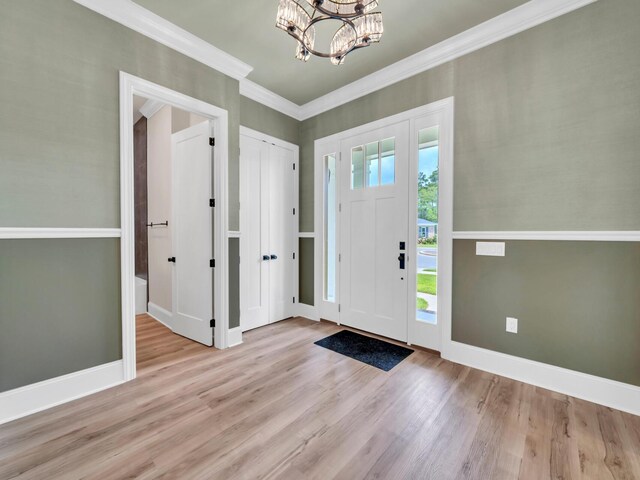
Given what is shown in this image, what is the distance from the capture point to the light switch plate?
96.3 inches

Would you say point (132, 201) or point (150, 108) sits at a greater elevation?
point (150, 108)

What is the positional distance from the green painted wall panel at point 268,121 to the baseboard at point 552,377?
3307 millimetres

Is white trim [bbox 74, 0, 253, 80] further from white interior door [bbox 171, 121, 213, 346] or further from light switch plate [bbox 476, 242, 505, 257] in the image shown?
light switch plate [bbox 476, 242, 505, 257]

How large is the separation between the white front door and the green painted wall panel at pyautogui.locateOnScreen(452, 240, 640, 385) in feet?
2.08

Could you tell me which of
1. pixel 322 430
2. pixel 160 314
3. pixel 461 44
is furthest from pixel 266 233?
pixel 461 44

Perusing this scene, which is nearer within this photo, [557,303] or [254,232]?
[557,303]

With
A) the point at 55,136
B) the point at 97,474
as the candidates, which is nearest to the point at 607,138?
the point at 97,474

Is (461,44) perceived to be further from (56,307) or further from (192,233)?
(56,307)

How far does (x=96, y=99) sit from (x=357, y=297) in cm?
316

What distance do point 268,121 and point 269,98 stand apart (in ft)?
0.94

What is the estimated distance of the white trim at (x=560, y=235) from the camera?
6.38 ft

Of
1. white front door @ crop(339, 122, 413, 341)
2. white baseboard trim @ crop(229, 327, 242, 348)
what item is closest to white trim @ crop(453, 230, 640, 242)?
white front door @ crop(339, 122, 413, 341)

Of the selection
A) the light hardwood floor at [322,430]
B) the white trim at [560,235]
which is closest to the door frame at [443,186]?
the white trim at [560,235]

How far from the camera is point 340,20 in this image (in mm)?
1706
